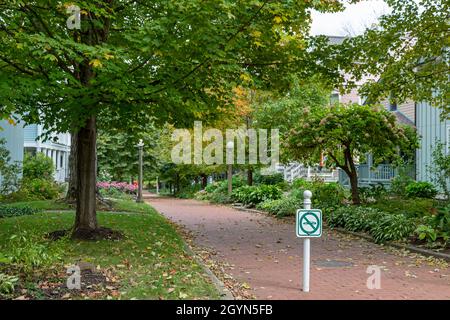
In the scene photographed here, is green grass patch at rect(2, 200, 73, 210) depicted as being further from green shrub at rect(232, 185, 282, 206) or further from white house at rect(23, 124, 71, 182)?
white house at rect(23, 124, 71, 182)

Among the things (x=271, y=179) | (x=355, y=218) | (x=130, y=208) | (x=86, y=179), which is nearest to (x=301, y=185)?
(x=271, y=179)

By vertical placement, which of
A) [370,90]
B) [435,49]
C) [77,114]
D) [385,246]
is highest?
[435,49]

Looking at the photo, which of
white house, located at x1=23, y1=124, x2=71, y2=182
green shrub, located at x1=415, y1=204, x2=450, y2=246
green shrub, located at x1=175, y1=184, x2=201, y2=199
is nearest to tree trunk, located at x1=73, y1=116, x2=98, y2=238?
green shrub, located at x1=415, y1=204, x2=450, y2=246

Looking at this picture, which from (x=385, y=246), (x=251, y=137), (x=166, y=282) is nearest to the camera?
Result: (x=166, y=282)

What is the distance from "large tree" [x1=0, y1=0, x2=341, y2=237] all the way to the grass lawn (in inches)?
48.4

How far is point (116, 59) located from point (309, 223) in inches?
167

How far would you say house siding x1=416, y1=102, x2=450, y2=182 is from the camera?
22719 millimetres

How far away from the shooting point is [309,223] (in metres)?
6.73

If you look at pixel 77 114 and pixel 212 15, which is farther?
pixel 77 114

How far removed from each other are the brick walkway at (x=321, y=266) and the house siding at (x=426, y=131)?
11.3m

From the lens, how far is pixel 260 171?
1241 inches
